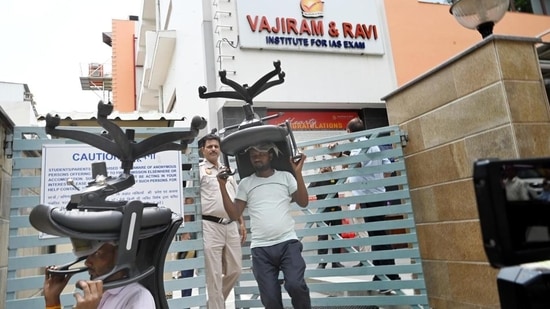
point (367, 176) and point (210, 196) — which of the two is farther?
point (367, 176)

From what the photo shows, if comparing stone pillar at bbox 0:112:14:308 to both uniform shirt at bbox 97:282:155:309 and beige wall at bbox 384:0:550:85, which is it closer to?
uniform shirt at bbox 97:282:155:309

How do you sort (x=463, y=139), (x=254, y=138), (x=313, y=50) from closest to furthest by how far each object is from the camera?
(x=254, y=138)
(x=463, y=139)
(x=313, y=50)

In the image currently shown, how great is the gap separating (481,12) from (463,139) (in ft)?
3.33

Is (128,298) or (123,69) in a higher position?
(123,69)

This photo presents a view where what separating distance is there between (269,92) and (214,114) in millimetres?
1008

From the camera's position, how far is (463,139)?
10.0ft

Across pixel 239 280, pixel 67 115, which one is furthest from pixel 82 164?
pixel 67 115

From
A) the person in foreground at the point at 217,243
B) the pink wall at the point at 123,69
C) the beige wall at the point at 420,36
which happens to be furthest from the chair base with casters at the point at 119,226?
the pink wall at the point at 123,69

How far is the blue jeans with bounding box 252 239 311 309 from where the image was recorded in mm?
2707

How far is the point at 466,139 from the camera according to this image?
3.03 metres

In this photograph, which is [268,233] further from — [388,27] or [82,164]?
[388,27]

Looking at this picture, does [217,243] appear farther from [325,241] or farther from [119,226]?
[119,226]

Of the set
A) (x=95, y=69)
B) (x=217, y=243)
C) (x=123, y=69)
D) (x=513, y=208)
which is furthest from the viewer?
(x=95, y=69)

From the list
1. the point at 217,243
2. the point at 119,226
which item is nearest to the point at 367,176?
the point at 217,243
